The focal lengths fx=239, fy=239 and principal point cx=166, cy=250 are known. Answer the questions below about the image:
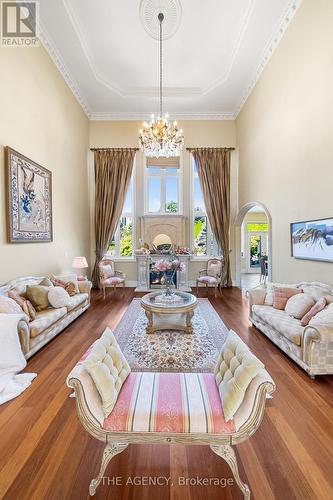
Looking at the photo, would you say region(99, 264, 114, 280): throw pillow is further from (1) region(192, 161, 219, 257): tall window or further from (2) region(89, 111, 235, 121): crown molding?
(2) region(89, 111, 235, 121): crown molding

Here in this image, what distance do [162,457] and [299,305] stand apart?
2.72 metres

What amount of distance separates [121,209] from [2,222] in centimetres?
422

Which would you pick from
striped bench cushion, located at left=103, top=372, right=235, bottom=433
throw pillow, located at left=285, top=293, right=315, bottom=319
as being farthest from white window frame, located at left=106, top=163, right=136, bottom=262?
striped bench cushion, located at left=103, top=372, right=235, bottom=433

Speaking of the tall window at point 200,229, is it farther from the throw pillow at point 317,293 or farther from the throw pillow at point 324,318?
the throw pillow at point 324,318

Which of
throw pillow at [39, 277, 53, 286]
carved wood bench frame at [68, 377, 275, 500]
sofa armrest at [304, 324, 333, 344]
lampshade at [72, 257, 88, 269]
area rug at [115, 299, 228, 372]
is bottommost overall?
area rug at [115, 299, 228, 372]

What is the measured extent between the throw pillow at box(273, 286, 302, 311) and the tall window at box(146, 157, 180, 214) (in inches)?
185

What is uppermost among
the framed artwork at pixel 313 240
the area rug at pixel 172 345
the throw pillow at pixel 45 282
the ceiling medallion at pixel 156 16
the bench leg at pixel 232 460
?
the ceiling medallion at pixel 156 16

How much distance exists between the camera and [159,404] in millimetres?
1562

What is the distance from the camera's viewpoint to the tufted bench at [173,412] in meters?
1.42

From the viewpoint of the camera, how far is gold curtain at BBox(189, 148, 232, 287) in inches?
302

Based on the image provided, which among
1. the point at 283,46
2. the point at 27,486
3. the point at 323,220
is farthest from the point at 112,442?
the point at 283,46

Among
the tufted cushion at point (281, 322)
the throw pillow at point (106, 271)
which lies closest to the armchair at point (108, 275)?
the throw pillow at point (106, 271)

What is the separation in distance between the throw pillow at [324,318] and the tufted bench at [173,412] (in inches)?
63.3

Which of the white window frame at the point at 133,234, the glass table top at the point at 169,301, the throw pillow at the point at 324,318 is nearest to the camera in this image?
the throw pillow at the point at 324,318
